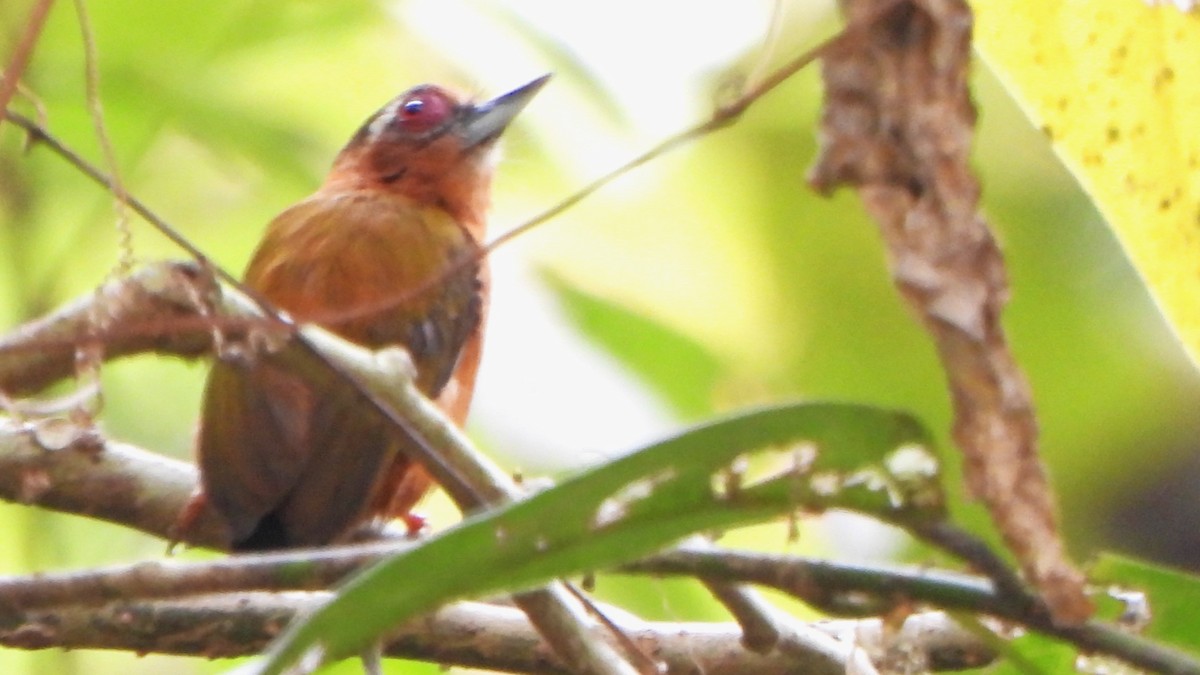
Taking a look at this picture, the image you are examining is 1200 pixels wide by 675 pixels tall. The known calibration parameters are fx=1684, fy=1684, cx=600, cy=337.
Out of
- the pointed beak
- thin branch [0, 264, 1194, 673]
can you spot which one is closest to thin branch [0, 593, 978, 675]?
thin branch [0, 264, 1194, 673]

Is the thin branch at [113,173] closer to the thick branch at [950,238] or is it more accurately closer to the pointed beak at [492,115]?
the thick branch at [950,238]

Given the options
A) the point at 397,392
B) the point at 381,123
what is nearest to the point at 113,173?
the point at 397,392

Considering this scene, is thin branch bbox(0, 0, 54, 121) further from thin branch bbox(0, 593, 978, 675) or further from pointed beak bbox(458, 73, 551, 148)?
pointed beak bbox(458, 73, 551, 148)

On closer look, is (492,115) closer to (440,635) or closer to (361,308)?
(361,308)

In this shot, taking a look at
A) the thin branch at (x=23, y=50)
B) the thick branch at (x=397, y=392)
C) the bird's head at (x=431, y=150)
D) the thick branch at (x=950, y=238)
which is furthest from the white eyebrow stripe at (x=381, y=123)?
the thick branch at (x=950, y=238)

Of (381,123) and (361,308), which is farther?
(381,123)

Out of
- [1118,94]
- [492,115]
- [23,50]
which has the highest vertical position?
[492,115]

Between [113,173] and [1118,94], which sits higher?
[113,173]

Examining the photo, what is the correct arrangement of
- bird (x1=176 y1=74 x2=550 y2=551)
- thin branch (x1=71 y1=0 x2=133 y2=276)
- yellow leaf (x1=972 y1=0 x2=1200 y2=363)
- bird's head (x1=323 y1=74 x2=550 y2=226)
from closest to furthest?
yellow leaf (x1=972 y1=0 x2=1200 y2=363)
thin branch (x1=71 y1=0 x2=133 y2=276)
bird (x1=176 y1=74 x2=550 y2=551)
bird's head (x1=323 y1=74 x2=550 y2=226)
